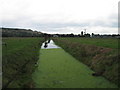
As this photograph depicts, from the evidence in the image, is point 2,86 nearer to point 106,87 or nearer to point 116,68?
point 106,87

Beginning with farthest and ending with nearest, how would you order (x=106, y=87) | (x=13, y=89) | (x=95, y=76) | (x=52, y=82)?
(x=95, y=76)
(x=52, y=82)
(x=106, y=87)
(x=13, y=89)

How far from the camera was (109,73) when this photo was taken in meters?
9.88

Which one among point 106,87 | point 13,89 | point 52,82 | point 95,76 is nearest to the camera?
point 13,89

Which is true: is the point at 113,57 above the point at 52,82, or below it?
above

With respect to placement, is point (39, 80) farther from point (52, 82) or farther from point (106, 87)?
point (106, 87)

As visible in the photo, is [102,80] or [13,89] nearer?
[13,89]

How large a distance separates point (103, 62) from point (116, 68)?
1.92 meters

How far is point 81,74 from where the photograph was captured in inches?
440

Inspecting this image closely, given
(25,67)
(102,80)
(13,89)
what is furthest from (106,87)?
(25,67)

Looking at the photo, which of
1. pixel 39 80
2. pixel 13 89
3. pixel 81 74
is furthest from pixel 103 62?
pixel 13 89

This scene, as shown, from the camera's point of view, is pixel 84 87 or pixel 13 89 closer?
pixel 13 89

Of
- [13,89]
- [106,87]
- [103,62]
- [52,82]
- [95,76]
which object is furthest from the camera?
[103,62]

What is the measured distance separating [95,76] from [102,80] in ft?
3.10

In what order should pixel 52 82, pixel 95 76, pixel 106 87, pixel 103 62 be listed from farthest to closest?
pixel 103 62
pixel 95 76
pixel 52 82
pixel 106 87
